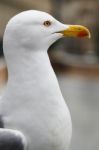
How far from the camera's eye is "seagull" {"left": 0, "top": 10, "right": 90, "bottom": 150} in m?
2.22

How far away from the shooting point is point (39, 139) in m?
2.22

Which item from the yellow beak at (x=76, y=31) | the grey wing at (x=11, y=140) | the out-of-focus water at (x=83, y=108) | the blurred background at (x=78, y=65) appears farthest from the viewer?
the blurred background at (x=78, y=65)

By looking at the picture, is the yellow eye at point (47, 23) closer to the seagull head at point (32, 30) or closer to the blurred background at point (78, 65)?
the seagull head at point (32, 30)

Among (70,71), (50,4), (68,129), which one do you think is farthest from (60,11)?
(68,129)

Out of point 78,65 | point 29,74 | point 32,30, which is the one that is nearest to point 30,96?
point 29,74

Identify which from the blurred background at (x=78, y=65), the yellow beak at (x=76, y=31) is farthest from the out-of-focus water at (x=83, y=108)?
the yellow beak at (x=76, y=31)

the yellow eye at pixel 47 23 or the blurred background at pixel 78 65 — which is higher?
the yellow eye at pixel 47 23

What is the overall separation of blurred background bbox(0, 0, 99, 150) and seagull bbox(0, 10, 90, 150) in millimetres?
2717

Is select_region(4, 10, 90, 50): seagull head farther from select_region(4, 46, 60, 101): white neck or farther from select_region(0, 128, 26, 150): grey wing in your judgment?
select_region(0, 128, 26, 150): grey wing

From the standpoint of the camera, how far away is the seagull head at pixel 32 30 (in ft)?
7.27

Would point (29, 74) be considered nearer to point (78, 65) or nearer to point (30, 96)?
point (30, 96)

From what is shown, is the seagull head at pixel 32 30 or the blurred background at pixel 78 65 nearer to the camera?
the seagull head at pixel 32 30

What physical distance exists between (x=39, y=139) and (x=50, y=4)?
9.41m

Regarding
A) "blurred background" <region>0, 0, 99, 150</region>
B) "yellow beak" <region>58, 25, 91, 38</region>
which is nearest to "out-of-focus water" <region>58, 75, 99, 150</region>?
"blurred background" <region>0, 0, 99, 150</region>
